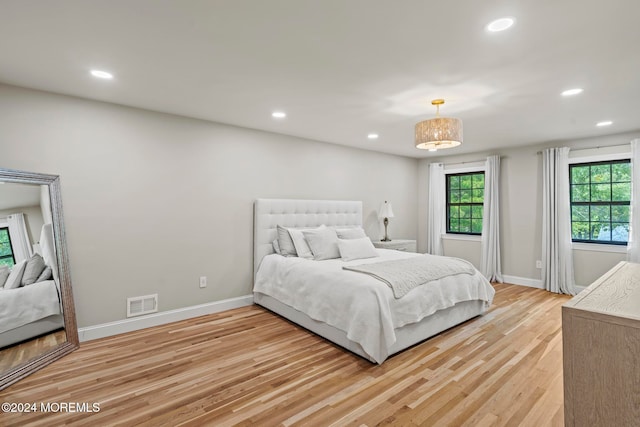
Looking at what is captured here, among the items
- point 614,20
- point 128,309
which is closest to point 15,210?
point 128,309

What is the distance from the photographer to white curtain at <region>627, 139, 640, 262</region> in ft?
13.4

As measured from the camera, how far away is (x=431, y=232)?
20.6ft

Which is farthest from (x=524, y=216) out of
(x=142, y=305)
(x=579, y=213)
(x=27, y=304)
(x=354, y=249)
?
(x=27, y=304)

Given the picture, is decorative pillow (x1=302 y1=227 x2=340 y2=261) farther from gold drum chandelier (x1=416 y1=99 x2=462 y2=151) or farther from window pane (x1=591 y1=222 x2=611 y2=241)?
window pane (x1=591 y1=222 x2=611 y2=241)

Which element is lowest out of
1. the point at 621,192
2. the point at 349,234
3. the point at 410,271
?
the point at 410,271

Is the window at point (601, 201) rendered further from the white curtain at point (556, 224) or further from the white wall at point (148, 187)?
the white wall at point (148, 187)

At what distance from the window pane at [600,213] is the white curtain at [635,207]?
1.15 ft

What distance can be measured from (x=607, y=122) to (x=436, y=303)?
3.22 m

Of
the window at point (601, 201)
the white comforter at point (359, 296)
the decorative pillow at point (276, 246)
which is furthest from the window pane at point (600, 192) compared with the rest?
the decorative pillow at point (276, 246)

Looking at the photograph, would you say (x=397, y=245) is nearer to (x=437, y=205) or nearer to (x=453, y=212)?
(x=437, y=205)

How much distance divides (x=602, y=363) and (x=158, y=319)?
3.69 meters

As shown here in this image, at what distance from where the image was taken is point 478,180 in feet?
19.2

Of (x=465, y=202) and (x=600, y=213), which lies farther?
(x=465, y=202)

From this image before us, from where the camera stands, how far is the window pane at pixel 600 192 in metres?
4.51
